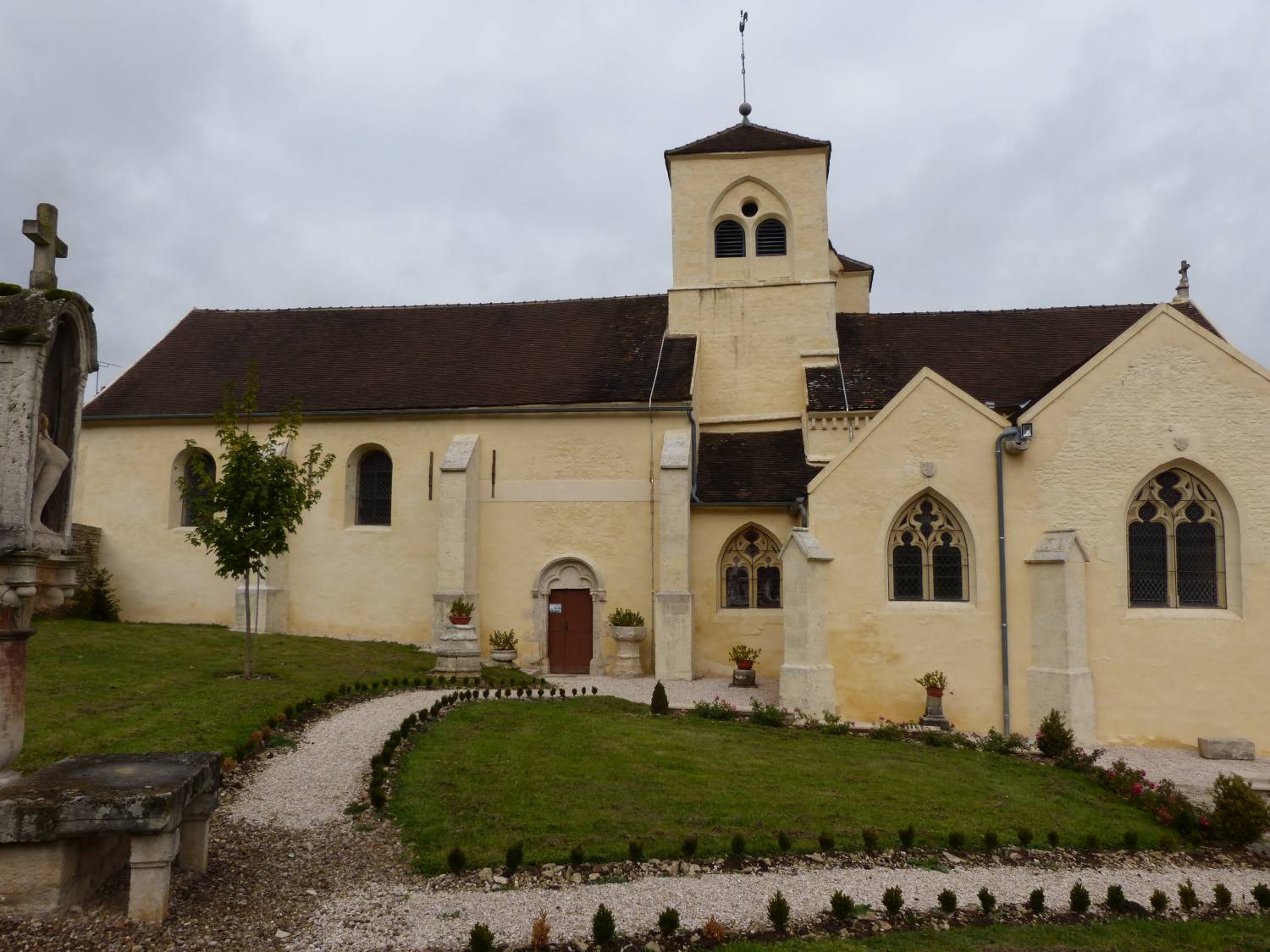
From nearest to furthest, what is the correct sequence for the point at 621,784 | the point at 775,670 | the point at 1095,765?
1. the point at 621,784
2. the point at 1095,765
3. the point at 775,670

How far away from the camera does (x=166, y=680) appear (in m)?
15.2

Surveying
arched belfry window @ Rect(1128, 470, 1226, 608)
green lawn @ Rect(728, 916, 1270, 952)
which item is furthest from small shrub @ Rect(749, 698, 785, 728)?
green lawn @ Rect(728, 916, 1270, 952)

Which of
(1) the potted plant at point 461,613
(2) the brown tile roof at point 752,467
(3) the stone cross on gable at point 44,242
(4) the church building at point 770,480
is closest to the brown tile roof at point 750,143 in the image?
(4) the church building at point 770,480

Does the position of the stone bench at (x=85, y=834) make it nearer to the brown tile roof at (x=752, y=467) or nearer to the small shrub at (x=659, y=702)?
the small shrub at (x=659, y=702)

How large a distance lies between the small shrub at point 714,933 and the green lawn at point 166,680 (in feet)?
25.4

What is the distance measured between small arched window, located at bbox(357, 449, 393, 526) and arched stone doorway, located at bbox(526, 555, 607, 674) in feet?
17.1

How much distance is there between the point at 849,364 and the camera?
23.7 meters

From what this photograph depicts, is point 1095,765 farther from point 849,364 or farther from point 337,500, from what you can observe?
point 337,500

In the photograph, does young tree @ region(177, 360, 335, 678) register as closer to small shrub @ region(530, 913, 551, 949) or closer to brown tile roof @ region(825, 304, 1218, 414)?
small shrub @ region(530, 913, 551, 949)

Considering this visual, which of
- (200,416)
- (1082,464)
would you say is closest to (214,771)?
(1082,464)

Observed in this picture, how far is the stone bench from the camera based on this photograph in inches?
226

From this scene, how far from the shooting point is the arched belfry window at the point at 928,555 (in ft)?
52.7

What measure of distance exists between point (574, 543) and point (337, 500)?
280 inches

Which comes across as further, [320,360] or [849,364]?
[320,360]
